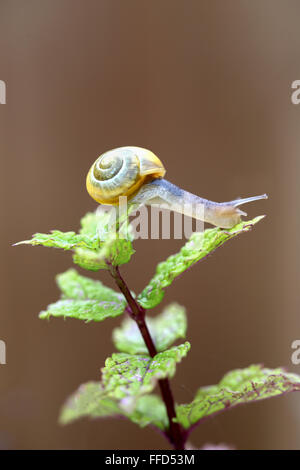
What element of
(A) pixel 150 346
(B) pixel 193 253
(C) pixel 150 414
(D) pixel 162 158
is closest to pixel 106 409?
(C) pixel 150 414

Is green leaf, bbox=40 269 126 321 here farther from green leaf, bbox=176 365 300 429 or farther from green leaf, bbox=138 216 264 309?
green leaf, bbox=176 365 300 429

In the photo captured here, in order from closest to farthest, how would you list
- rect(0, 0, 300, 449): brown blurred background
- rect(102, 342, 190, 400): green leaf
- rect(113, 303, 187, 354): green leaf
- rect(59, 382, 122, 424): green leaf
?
rect(102, 342, 190, 400): green leaf, rect(59, 382, 122, 424): green leaf, rect(113, 303, 187, 354): green leaf, rect(0, 0, 300, 449): brown blurred background

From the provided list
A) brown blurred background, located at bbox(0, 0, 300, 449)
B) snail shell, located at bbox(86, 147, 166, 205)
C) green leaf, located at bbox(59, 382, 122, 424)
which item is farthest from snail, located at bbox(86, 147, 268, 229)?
brown blurred background, located at bbox(0, 0, 300, 449)

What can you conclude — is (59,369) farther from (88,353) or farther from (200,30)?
(200,30)

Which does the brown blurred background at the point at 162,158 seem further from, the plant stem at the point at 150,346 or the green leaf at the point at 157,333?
the plant stem at the point at 150,346

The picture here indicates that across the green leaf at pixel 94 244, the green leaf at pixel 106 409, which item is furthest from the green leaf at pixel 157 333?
the green leaf at pixel 94 244

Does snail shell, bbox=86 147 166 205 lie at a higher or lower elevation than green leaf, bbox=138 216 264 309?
higher
